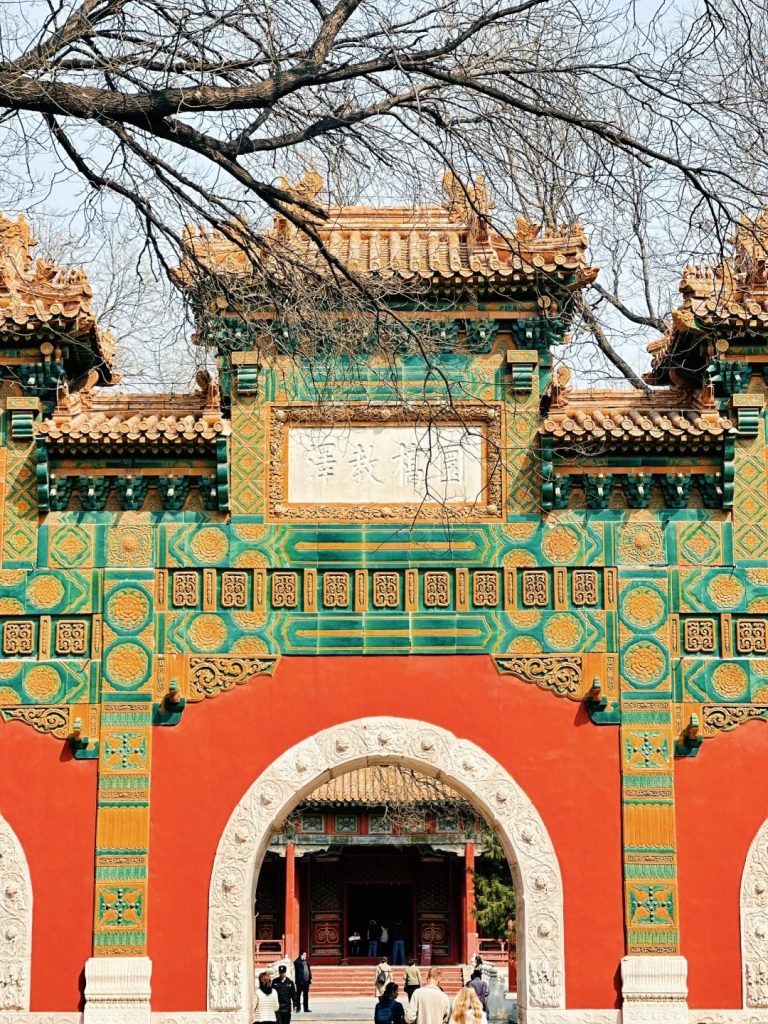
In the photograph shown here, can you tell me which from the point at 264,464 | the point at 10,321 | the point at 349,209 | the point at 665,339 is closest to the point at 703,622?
the point at 665,339

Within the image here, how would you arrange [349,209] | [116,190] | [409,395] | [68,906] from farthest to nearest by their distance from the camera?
[349,209] < [409,395] < [68,906] < [116,190]

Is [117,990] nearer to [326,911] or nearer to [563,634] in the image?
[563,634]

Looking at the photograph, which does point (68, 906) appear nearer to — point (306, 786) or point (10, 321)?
point (306, 786)

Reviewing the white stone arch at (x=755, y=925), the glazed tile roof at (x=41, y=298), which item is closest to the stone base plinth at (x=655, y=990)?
the white stone arch at (x=755, y=925)

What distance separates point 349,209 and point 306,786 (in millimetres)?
5067

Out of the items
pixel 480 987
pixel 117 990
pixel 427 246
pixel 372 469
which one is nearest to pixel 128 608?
pixel 372 469

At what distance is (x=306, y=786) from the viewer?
13.1m

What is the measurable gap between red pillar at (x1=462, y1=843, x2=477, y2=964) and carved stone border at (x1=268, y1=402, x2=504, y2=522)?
45.6 ft

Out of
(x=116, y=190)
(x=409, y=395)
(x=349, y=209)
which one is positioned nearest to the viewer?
(x=116, y=190)

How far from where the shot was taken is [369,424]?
44.5 ft

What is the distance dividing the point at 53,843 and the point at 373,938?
14861mm

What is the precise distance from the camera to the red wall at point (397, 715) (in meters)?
12.8

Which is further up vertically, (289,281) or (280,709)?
(289,281)

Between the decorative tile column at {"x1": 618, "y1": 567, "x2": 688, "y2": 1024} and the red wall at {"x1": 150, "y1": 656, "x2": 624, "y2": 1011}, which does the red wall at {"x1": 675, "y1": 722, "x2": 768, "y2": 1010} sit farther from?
the red wall at {"x1": 150, "y1": 656, "x2": 624, "y2": 1011}
